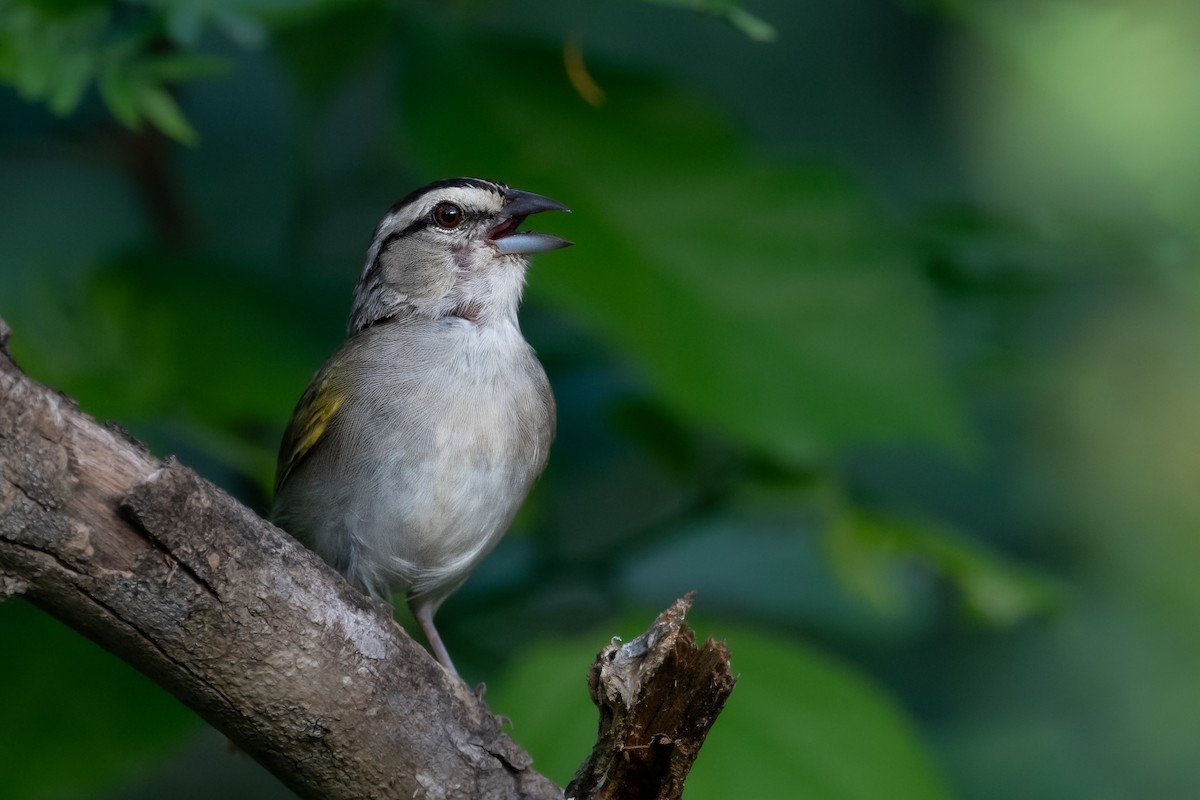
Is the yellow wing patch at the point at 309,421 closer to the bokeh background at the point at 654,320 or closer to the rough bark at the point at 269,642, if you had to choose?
the bokeh background at the point at 654,320

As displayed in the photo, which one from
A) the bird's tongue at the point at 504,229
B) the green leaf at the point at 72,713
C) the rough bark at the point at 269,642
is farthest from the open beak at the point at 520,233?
the green leaf at the point at 72,713

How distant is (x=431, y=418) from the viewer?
436 cm

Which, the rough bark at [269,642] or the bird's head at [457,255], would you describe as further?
the bird's head at [457,255]

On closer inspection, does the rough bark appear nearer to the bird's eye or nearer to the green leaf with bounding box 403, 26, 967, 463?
the green leaf with bounding box 403, 26, 967, 463

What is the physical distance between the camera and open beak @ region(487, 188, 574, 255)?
4.66 meters

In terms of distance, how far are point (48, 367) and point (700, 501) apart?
239cm

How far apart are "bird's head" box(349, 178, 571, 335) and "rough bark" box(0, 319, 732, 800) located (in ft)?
5.78

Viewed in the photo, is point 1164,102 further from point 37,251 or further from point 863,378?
point 37,251

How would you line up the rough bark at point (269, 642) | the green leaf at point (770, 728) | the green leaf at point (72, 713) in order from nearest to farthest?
the rough bark at point (269, 642) → the green leaf at point (770, 728) → the green leaf at point (72, 713)

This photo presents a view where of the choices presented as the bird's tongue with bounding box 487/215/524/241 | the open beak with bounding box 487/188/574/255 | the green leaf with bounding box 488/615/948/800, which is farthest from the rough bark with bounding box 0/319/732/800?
the bird's tongue with bounding box 487/215/524/241

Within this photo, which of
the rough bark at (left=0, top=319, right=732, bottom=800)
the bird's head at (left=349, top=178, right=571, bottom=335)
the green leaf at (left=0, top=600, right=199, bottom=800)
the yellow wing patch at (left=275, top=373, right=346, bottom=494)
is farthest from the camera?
the bird's head at (left=349, top=178, right=571, bottom=335)

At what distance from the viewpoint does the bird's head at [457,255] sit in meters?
4.84

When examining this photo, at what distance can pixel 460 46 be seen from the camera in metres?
5.28

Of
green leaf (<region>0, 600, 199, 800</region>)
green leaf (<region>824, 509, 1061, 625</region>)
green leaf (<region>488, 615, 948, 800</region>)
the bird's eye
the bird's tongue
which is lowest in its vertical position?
green leaf (<region>0, 600, 199, 800</region>)
